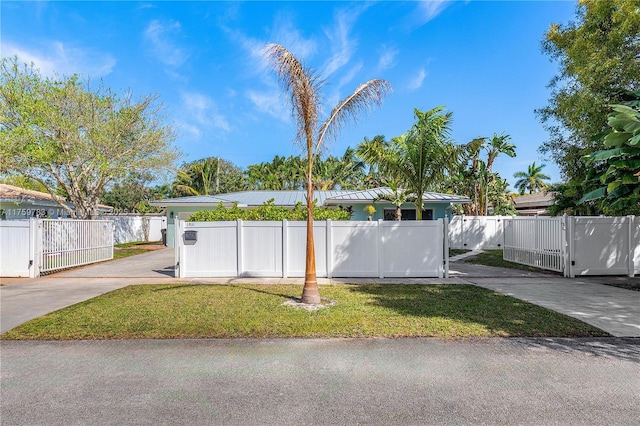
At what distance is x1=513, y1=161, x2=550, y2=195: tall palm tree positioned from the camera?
43.9 meters

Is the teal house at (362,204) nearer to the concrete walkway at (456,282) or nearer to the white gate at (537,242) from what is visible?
the white gate at (537,242)

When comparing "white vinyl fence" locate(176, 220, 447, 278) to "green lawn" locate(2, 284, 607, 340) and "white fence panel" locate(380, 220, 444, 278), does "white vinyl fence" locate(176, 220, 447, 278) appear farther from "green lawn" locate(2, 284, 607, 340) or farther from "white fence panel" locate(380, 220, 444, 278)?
"green lawn" locate(2, 284, 607, 340)

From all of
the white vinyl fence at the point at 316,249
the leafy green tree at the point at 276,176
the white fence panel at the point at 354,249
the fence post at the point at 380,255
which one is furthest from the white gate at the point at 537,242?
the leafy green tree at the point at 276,176

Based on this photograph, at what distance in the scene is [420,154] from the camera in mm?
10469

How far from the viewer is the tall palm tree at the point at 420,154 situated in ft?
34.2

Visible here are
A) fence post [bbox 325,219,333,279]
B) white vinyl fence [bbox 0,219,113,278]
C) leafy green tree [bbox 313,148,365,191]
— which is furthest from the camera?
leafy green tree [bbox 313,148,365,191]

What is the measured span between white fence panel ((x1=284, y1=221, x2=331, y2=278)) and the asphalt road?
5.06m

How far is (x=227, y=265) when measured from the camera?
998 centimetres

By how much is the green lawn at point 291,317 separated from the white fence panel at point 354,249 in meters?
1.83

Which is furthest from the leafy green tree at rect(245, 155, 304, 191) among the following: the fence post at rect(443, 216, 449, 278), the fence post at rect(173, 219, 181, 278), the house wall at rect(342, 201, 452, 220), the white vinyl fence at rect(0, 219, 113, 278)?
the fence post at rect(443, 216, 449, 278)

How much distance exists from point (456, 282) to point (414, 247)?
141 cm

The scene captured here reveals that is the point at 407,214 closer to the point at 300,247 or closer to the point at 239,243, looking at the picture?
the point at 300,247

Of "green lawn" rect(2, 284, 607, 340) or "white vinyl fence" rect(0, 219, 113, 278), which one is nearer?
"green lawn" rect(2, 284, 607, 340)

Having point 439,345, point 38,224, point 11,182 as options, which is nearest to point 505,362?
point 439,345
